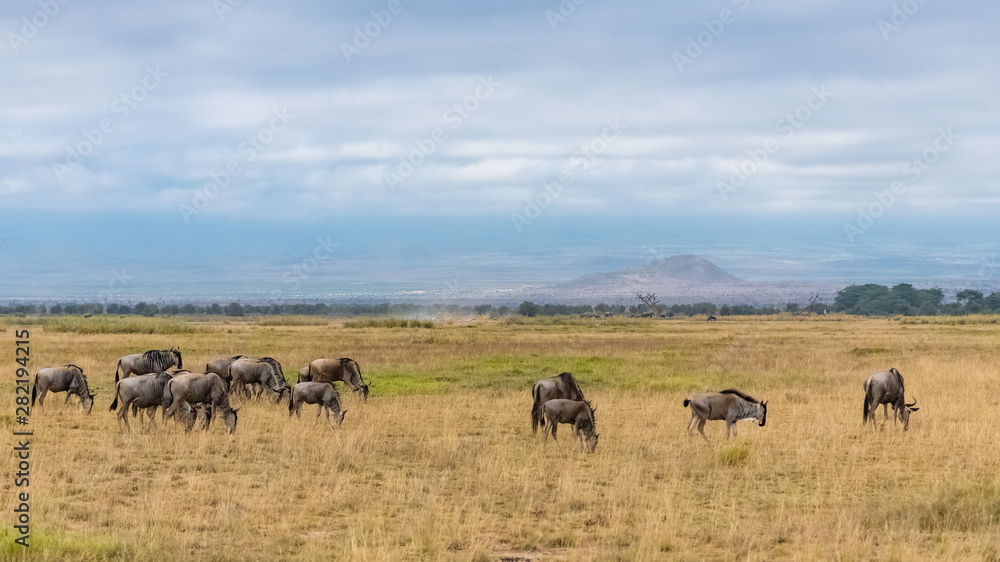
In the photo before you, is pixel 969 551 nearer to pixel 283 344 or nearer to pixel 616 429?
pixel 616 429

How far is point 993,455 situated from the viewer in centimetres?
1401

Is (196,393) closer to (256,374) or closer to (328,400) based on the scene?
(328,400)

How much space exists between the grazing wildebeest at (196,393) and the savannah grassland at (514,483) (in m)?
0.42

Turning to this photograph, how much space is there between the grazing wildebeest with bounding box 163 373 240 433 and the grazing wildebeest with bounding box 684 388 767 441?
27.0 feet

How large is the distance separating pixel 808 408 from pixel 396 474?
441 inches

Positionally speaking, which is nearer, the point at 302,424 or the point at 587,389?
the point at 302,424

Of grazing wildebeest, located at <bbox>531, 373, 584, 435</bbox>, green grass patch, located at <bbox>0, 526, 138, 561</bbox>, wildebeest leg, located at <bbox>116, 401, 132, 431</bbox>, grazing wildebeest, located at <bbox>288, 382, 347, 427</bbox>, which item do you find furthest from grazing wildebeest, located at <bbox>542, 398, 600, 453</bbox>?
green grass patch, located at <bbox>0, 526, 138, 561</bbox>

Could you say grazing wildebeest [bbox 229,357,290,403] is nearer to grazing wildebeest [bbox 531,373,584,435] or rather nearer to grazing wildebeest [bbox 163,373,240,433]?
grazing wildebeest [bbox 163,373,240,433]

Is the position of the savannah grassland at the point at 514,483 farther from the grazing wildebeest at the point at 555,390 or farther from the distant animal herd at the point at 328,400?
the grazing wildebeest at the point at 555,390

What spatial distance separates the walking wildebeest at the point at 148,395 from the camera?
15.6 metres

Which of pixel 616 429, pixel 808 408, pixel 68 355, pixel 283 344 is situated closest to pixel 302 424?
pixel 616 429

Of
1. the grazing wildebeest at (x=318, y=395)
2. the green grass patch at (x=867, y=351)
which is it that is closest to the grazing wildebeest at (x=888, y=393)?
the grazing wildebeest at (x=318, y=395)

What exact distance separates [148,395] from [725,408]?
34.0 ft

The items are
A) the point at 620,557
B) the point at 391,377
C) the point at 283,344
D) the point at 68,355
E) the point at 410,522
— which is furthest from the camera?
the point at 283,344
